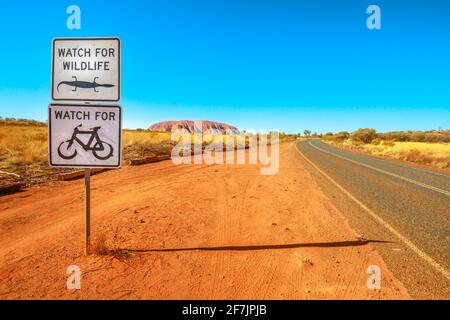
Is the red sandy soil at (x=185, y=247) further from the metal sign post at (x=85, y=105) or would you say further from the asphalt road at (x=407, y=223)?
the metal sign post at (x=85, y=105)

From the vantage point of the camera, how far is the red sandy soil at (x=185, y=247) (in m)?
3.34

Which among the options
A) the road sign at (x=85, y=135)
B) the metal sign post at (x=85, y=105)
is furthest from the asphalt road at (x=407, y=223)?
the metal sign post at (x=85, y=105)

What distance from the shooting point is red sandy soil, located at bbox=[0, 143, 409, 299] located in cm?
334

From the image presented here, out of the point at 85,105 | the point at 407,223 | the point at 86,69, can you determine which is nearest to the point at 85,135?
the point at 85,105

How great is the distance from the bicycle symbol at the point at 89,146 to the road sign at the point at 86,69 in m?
0.41

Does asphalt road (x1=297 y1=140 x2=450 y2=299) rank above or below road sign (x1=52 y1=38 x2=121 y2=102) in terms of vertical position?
below

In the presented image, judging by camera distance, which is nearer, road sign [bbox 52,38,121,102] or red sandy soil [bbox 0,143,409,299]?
red sandy soil [bbox 0,143,409,299]

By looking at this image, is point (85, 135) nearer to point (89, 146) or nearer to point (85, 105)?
point (89, 146)

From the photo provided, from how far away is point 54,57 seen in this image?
3773 millimetres

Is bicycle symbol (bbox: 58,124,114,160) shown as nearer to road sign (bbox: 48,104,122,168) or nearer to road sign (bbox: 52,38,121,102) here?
road sign (bbox: 48,104,122,168)

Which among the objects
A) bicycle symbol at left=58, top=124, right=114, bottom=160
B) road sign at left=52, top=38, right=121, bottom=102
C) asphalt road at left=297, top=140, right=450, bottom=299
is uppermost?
road sign at left=52, top=38, right=121, bottom=102

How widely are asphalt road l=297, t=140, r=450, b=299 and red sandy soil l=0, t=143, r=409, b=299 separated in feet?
1.00

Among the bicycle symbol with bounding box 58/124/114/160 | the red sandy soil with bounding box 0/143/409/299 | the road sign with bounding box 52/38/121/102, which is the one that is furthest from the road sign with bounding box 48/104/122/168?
the red sandy soil with bounding box 0/143/409/299

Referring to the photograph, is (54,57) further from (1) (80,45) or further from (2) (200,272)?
(2) (200,272)
